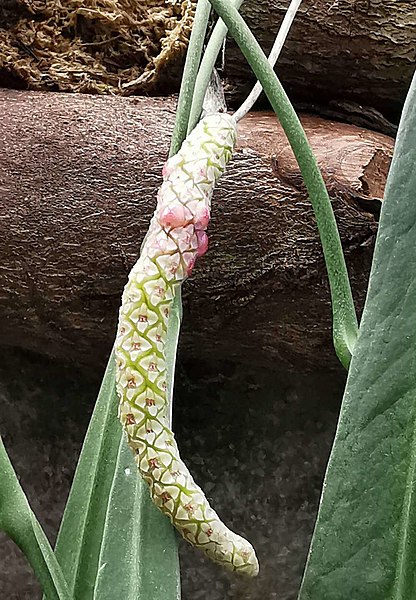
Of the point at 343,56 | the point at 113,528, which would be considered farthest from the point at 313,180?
the point at 343,56

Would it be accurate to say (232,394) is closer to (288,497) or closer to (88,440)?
(288,497)

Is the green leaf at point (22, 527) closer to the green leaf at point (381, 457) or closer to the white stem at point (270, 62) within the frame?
the green leaf at point (381, 457)

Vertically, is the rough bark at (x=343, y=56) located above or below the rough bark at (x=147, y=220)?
above

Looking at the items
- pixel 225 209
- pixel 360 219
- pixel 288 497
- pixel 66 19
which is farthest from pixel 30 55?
pixel 288 497

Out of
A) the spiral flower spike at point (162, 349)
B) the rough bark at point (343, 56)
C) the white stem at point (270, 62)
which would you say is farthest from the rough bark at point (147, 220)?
the spiral flower spike at point (162, 349)

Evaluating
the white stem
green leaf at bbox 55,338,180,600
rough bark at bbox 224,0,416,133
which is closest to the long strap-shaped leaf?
green leaf at bbox 55,338,180,600

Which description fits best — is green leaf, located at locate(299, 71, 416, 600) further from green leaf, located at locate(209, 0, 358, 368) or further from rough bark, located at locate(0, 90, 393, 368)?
rough bark, located at locate(0, 90, 393, 368)

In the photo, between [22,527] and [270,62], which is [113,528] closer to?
[22,527]
